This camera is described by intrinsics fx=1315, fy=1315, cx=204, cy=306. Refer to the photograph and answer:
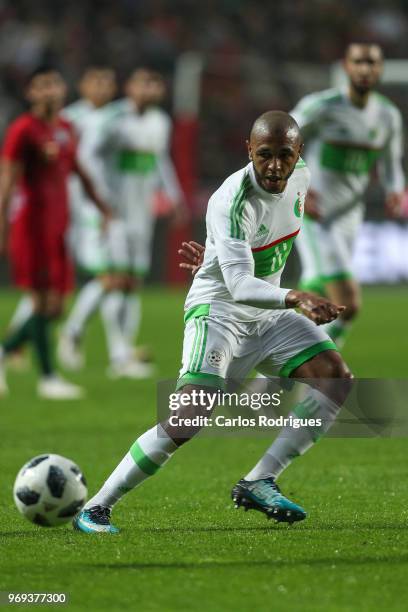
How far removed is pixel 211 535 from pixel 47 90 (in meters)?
5.49

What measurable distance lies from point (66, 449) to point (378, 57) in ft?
10.7

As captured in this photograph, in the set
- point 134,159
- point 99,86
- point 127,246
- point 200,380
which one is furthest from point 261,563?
point 99,86

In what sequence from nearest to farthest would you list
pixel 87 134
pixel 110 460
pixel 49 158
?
pixel 110 460 < pixel 49 158 < pixel 87 134

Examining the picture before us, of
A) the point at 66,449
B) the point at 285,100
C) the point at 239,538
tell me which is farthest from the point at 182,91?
the point at 239,538

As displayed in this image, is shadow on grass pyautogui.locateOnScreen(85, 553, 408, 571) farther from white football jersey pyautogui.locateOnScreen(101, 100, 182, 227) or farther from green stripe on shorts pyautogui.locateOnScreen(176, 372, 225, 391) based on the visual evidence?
white football jersey pyautogui.locateOnScreen(101, 100, 182, 227)

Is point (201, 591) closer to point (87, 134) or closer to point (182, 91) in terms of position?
point (87, 134)

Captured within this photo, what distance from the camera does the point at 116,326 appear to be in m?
12.0

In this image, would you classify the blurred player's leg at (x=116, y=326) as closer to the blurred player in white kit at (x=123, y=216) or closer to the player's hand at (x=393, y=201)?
the blurred player in white kit at (x=123, y=216)

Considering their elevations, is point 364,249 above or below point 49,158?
below

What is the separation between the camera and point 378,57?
8555 millimetres

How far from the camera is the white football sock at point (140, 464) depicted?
4.95 m

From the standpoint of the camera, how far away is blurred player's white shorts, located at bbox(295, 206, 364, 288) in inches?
341

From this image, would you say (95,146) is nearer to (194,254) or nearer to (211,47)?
(194,254)

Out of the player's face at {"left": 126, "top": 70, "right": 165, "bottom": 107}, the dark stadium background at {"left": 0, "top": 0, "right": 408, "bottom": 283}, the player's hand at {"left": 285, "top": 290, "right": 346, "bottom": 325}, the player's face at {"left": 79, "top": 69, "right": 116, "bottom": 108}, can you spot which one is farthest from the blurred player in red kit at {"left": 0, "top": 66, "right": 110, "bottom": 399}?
the dark stadium background at {"left": 0, "top": 0, "right": 408, "bottom": 283}
